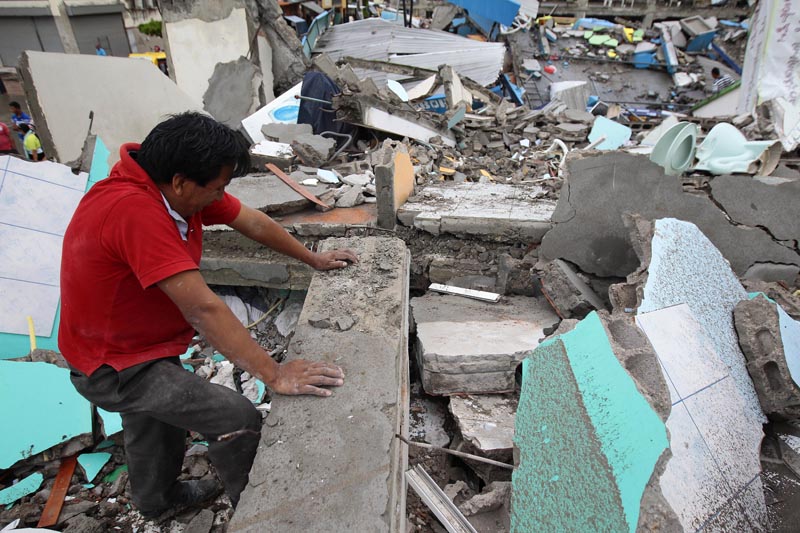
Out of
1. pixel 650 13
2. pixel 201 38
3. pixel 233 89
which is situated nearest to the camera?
pixel 201 38

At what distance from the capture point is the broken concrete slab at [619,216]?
3.04 m

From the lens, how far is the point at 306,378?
186 centimetres

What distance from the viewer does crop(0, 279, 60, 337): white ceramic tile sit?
353cm

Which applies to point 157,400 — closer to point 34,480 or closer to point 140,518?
point 140,518

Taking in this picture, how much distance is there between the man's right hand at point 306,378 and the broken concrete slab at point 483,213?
2.02 meters

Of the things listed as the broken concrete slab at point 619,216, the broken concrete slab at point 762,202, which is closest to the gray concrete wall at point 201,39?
the broken concrete slab at point 619,216

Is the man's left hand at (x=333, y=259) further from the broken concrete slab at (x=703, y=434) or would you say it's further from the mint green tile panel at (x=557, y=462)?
the broken concrete slab at (x=703, y=434)

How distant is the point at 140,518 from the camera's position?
8.12 feet

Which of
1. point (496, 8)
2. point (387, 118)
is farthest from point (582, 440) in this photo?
point (496, 8)

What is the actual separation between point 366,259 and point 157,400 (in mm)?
1369

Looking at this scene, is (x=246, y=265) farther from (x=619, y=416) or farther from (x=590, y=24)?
(x=590, y=24)

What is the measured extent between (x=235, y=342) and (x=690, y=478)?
66.9 inches

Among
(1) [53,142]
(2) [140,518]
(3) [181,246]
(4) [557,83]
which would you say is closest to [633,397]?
(3) [181,246]

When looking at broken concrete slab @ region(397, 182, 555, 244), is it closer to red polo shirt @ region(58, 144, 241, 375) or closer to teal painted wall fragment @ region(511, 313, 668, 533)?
teal painted wall fragment @ region(511, 313, 668, 533)
